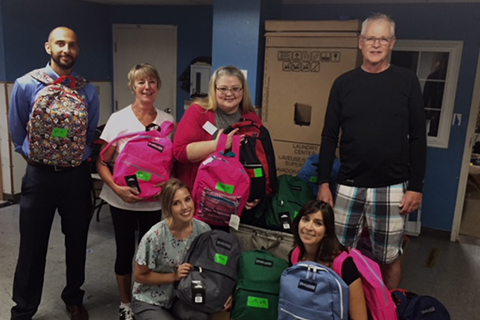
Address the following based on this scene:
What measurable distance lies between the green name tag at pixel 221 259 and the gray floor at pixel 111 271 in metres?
0.95

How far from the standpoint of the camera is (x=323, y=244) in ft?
5.81

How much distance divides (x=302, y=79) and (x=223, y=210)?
5.08ft

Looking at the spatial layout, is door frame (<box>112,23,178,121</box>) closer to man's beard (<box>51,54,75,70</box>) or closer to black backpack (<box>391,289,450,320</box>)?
man's beard (<box>51,54,75,70</box>)

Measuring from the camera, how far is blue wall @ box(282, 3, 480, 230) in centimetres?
358

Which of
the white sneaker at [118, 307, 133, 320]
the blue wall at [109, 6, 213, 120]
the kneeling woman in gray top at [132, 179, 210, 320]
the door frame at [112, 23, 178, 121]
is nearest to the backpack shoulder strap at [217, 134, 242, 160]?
the kneeling woman in gray top at [132, 179, 210, 320]

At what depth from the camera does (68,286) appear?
237cm

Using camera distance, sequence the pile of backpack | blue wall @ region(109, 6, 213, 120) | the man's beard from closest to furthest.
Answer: the pile of backpack
the man's beard
blue wall @ region(109, 6, 213, 120)

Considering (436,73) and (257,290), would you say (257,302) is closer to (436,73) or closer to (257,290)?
(257,290)

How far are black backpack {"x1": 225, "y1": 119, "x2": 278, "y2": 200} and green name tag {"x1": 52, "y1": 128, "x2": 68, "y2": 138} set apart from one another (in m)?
0.79

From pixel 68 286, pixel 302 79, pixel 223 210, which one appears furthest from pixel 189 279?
pixel 302 79


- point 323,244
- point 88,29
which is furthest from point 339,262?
point 88,29

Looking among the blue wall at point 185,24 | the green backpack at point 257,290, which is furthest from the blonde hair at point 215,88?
the blue wall at point 185,24

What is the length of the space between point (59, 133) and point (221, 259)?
992mm

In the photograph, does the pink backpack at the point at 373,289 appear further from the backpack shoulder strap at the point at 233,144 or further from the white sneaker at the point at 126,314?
the white sneaker at the point at 126,314
